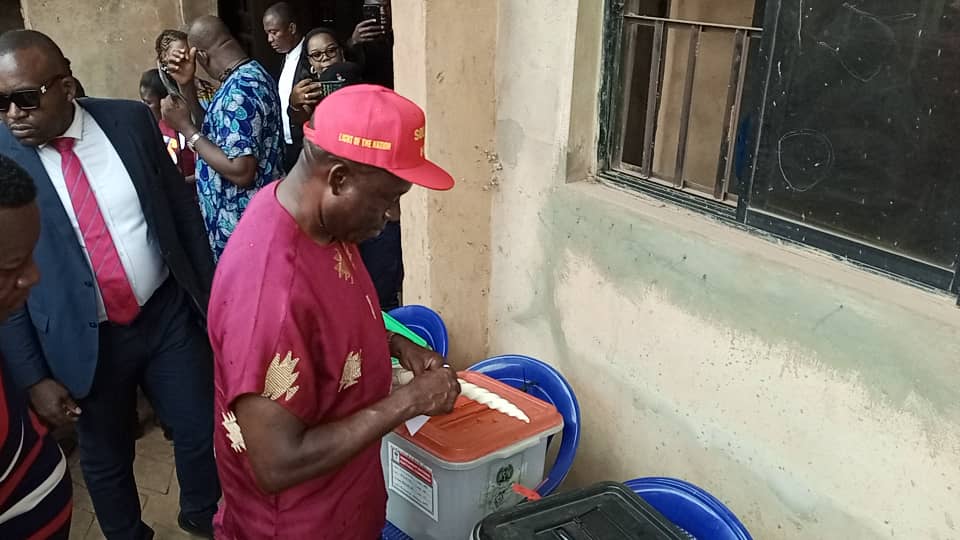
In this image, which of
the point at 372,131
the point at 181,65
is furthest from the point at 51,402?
the point at 181,65

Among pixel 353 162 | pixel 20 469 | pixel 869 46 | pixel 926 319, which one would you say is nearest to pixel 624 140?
pixel 869 46

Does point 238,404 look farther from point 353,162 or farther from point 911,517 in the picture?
point 911,517

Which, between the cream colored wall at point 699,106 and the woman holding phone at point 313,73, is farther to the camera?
the woman holding phone at point 313,73

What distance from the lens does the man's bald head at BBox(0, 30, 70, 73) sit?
2002 mm

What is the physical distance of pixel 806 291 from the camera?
1816 millimetres

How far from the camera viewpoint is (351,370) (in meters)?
1.48

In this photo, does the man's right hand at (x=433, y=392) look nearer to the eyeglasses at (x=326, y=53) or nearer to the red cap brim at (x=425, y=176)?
the red cap brim at (x=425, y=176)

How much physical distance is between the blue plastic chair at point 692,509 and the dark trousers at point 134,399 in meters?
1.60

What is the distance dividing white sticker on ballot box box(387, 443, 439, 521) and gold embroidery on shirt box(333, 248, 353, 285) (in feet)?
2.22

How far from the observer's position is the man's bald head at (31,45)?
2002mm

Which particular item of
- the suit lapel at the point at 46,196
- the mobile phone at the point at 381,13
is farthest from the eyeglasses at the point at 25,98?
the mobile phone at the point at 381,13

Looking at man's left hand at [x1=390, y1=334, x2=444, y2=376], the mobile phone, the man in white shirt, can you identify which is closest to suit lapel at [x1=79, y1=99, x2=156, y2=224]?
man's left hand at [x1=390, y1=334, x2=444, y2=376]

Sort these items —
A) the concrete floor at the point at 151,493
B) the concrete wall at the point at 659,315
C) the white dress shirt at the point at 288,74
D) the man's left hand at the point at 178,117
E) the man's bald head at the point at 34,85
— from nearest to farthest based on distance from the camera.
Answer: the concrete wall at the point at 659,315 < the man's bald head at the point at 34,85 < the concrete floor at the point at 151,493 < the man's left hand at the point at 178,117 < the white dress shirt at the point at 288,74

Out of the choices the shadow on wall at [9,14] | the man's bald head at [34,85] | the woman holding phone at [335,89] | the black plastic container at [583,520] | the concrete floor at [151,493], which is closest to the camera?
the black plastic container at [583,520]
